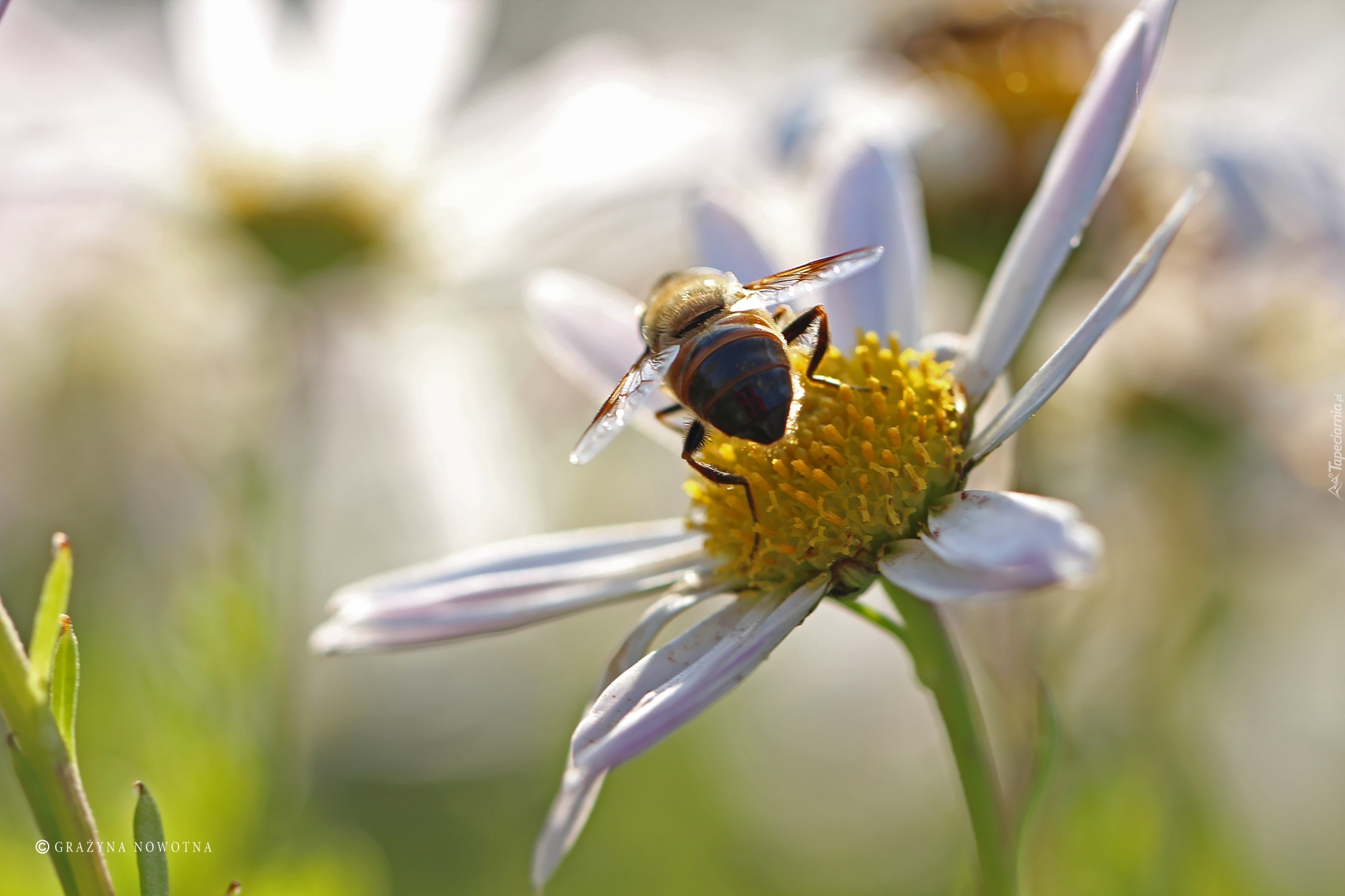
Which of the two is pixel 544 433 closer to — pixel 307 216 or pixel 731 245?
pixel 307 216

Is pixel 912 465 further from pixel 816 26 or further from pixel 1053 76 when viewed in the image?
pixel 816 26

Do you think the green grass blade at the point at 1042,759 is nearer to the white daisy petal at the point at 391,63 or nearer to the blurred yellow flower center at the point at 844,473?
the blurred yellow flower center at the point at 844,473

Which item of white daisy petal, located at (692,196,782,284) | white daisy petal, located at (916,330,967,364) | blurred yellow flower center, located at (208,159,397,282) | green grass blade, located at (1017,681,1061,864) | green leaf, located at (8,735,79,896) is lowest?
green grass blade, located at (1017,681,1061,864)

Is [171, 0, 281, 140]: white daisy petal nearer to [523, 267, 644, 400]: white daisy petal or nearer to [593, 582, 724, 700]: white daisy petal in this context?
[523, 267, 644, 400]: white daisy petal

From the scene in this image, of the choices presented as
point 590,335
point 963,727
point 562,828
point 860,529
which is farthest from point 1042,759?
point 590,335

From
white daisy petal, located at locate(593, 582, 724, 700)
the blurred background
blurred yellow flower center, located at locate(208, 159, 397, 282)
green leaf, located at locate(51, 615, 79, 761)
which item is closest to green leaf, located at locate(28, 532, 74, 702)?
green leaf, located at locate(51, 615, 79, 761)

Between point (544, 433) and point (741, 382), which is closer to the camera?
point (741, 382)
